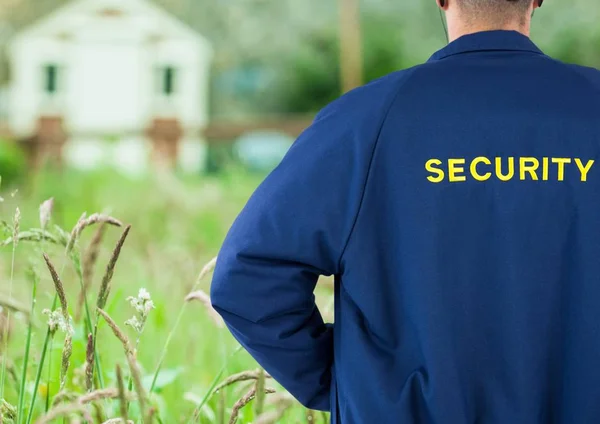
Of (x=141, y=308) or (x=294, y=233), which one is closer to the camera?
(x=294, y=233)

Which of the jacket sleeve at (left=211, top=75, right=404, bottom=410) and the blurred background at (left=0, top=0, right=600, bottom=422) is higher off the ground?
the blurred background at (left=0, top=0, right=600, bottom=422)

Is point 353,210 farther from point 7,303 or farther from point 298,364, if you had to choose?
point 7,303

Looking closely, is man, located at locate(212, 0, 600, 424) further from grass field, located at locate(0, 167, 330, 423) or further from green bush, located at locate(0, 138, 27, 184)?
green bush, located at locate(0, 138, 27, 184)

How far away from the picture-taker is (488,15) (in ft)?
5.16

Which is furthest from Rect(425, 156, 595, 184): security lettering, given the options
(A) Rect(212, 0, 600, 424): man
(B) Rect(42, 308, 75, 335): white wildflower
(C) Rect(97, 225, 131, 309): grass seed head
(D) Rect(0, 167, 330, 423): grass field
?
(B) Rect(42, 308, 75, 335): white wildflower

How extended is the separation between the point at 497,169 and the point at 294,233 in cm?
32

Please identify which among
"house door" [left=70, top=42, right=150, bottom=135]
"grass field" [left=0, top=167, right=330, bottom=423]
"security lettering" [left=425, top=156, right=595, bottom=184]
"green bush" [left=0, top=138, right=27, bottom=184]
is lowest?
"grass field" [left=0, top=167, right=330, bottom=423]

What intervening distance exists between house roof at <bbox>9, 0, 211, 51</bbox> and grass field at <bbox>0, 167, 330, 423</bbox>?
1841 cm

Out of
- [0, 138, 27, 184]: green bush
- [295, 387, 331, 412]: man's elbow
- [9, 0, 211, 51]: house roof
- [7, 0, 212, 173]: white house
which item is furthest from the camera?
[7, 0, 212, 173]: white house

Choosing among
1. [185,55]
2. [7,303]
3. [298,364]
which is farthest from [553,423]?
[185,55]

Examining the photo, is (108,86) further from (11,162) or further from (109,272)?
(109,272)

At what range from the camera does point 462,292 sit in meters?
1.49

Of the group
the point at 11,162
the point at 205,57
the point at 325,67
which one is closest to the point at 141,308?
the point at 11,162

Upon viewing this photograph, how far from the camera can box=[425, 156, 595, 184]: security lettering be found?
4.84 ft
